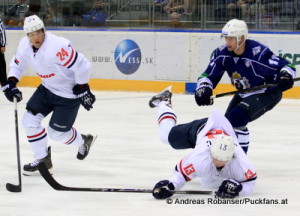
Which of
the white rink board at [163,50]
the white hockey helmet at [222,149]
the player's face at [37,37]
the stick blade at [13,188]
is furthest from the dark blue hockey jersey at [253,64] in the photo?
the white rink board at [163,50]

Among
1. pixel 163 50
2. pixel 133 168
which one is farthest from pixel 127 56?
pixel 133 168

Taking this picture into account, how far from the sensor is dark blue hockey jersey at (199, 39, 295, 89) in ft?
18.2

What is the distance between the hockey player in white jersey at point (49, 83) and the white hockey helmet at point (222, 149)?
4.25 feet

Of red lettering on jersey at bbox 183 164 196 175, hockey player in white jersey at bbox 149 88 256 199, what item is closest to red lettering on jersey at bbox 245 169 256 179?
hockey player in white jersey at bbox 149 88 256 199

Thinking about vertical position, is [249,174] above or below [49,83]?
below

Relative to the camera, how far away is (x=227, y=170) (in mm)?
4824

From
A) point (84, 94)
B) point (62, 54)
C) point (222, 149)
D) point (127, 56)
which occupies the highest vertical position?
point (62, 54)

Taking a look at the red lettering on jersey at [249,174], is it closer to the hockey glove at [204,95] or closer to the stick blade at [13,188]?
the hockey glove at [204,95]

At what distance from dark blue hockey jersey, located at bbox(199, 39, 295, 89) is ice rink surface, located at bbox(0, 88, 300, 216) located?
67 cm

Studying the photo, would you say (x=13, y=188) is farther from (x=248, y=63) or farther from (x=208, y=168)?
(x=248, y=63)

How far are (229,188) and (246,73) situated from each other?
1147mm

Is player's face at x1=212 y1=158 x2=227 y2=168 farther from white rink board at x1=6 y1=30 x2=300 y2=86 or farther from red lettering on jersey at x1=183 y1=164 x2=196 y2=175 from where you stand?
white rink board at x1=6 y1=30 x2=300 y2=86

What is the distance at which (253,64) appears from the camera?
18.2ft

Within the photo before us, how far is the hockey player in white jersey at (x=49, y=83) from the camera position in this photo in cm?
555
